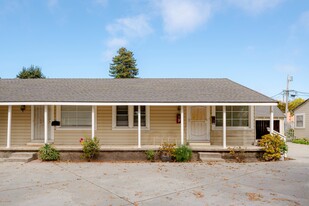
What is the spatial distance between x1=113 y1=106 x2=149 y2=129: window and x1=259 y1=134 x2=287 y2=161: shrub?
518cm

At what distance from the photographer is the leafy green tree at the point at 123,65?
47.6 metres

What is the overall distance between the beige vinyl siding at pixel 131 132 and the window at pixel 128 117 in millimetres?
192

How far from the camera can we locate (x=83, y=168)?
29.6 ft

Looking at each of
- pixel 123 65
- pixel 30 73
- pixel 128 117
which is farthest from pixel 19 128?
pixel 123 65

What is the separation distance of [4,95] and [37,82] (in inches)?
102

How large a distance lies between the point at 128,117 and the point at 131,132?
0.72m

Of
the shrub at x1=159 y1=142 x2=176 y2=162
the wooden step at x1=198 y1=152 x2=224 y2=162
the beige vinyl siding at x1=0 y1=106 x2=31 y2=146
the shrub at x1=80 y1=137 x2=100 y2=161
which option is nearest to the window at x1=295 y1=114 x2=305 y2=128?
the wooden step at x1=198 y1=152 x2=224 y2=162

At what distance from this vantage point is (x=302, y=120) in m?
22.3

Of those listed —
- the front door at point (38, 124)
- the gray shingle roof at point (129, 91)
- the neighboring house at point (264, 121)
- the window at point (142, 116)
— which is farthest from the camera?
the neighboring house at point (264, 121)

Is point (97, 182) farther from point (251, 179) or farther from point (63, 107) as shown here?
point (63, 107)

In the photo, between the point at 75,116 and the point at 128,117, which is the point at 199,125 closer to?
the point at 128,117

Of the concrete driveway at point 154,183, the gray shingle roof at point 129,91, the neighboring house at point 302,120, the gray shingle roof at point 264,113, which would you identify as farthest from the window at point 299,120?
the concrete driveway at point 154,183

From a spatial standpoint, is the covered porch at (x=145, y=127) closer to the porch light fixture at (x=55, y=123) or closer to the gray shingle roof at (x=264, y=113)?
the porch light fixture at (x=55, y=123)

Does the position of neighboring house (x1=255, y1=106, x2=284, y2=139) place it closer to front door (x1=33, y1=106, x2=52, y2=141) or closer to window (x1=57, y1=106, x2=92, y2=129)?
window (x1=57, y1=106, x2=92, y2=129)
